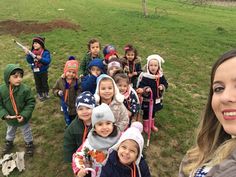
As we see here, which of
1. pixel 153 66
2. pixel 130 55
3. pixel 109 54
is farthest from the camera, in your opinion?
pixel 109 54

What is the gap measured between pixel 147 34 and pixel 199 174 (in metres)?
13.4

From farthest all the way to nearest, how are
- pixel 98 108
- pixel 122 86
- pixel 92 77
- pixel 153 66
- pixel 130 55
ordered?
pixel 130 55
pixel 153 66
pixel 92 77
pixel 122 86
pixel 98 108

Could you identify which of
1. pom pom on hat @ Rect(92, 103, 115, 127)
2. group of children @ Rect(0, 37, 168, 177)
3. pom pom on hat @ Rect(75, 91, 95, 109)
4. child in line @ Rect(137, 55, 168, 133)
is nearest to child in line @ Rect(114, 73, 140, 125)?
group of children @ Rect(0, 37, 168, 177)

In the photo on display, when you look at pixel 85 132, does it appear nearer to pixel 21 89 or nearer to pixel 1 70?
pixel 21 89

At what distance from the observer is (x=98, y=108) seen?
377 cm

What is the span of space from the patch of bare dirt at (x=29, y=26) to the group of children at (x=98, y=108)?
27.1ft

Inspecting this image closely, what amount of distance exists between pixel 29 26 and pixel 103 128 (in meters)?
13.3

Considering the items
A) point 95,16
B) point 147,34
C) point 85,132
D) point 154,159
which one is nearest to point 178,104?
point 154,159

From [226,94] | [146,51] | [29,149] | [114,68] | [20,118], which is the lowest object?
[29,149]

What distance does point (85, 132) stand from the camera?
4.06 metres

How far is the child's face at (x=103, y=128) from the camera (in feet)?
12.1

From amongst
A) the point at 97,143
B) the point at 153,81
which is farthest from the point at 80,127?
the point at 153,81

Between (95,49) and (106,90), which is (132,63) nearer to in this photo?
(95,49)

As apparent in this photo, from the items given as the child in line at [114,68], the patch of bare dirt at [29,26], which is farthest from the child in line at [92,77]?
the patch of bare dirt at [29,26]
